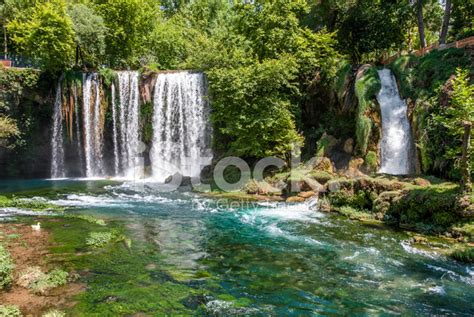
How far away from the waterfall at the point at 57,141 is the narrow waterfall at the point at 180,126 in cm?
789

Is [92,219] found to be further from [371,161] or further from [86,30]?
[86,30]

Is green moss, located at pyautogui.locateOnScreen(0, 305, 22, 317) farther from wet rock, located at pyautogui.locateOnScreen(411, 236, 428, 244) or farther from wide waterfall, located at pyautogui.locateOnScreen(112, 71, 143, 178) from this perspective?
wide waterfall, located at pyautogui.locateOnScreen(112, 71, 143, 178)

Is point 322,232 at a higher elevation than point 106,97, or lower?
lower

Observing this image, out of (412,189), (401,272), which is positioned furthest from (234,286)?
(412,189)

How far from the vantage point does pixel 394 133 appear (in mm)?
20344

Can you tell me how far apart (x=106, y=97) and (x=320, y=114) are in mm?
17516

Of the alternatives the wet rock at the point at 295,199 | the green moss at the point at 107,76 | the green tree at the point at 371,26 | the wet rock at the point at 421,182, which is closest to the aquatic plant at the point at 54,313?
the wet rock at the point at 295,199

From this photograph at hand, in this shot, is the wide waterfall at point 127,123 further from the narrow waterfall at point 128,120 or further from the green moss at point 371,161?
the green moss at point 371,161

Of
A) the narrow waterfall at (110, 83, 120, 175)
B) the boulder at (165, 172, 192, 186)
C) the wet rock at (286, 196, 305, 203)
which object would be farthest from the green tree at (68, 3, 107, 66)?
the wet rock at (286, 196, 305, 203)

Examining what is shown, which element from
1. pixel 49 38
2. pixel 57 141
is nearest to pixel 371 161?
pixel 57 141

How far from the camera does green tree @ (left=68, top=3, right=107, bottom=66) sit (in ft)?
100

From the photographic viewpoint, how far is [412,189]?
1327 cm

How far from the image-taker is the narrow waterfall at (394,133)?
19.5 m

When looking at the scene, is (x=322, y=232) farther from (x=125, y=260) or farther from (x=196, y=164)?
(x=196, y=164)
